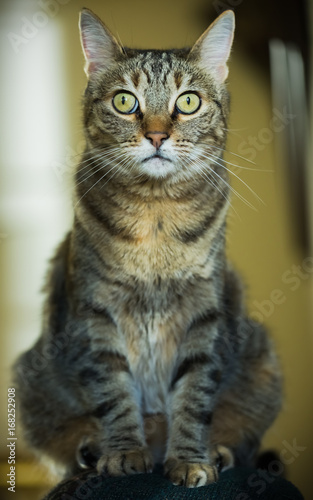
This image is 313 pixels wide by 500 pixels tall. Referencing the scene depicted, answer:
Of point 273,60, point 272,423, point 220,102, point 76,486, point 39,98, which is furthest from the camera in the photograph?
point 273,60

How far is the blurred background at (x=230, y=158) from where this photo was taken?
4.82ft

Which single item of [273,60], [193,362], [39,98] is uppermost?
[273,60]

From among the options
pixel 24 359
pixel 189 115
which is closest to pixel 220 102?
pixel 189 115

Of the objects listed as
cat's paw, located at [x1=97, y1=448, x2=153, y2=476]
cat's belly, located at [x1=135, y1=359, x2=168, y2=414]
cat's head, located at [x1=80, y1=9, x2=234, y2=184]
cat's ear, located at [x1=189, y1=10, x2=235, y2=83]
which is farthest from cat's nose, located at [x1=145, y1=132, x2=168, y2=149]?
cat's paw, located at [x1=97, y1=448, x2=153, y2=476]

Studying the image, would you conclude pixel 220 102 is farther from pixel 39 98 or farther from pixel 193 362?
pixel 39 98

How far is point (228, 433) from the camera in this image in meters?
1.45

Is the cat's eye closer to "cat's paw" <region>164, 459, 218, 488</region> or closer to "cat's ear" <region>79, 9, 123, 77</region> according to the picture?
"cat's ear" <region>79, 9, 123, 77</region>

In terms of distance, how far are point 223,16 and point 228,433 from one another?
927 mm

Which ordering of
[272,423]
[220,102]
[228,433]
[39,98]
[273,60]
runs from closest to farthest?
[220,102] → [228,433] → [272,423] → [39,98] → [273,60]

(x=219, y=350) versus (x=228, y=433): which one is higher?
(x=219, y=350)

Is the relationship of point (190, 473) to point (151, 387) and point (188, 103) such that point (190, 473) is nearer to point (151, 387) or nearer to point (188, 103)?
point (151, 387)

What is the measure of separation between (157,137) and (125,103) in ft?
0.43

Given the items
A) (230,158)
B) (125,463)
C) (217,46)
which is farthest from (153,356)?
(217,46)

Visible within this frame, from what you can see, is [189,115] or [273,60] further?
[273,60]
